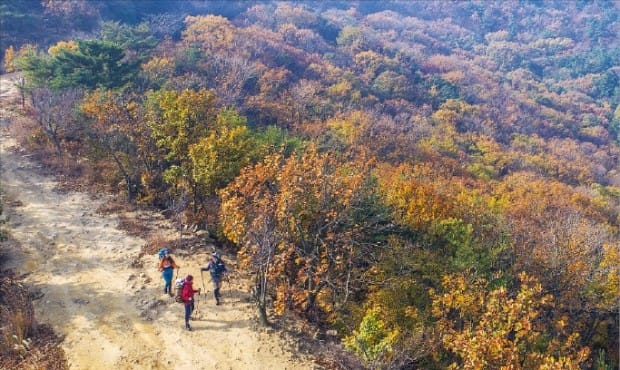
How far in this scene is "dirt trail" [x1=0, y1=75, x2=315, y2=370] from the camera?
13.3m

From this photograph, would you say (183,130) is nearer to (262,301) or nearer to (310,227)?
(310,227)

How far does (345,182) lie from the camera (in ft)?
54.0

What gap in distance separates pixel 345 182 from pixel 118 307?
8576mm

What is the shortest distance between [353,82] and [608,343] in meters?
58.4

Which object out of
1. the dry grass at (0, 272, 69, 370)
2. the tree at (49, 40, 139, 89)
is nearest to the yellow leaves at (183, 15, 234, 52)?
the tree at (49, 40, 139, 89)

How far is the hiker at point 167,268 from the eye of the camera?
15.1 metres

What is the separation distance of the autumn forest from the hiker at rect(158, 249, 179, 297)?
2220mm

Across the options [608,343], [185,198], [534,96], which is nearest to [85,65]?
[185,198]

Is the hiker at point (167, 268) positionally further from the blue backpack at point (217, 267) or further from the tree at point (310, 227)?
the tree at point (310, 227)

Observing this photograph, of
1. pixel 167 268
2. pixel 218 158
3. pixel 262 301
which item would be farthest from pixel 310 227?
pixel 218 158

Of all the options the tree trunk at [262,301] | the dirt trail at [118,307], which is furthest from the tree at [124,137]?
the tree trunk at [262,301]

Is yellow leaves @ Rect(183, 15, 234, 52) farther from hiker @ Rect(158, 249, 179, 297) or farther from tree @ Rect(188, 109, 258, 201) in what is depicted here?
hiker @ Rect(158, 249, 179, 297)

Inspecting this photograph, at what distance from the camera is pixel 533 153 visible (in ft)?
233

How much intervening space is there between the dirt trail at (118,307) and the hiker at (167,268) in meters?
0.34
